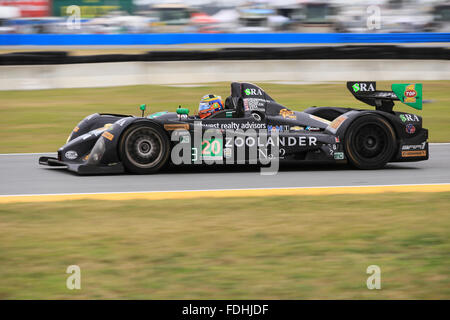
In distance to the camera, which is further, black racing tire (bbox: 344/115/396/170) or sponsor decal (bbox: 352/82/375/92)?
sponsor decal (bbox: 352/82/375/92)

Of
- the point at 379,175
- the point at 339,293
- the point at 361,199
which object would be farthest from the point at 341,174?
the point at 339,293

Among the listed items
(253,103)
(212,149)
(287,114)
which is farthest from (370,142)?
(212,149)

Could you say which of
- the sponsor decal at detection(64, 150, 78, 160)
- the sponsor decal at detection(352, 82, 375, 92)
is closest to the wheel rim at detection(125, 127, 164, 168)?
the sponsor decal at detection(64, 150, 78, 160)

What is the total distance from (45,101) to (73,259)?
13.2 m

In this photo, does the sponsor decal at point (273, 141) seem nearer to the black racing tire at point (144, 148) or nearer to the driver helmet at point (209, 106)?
the driver helmet at point (209, 106)

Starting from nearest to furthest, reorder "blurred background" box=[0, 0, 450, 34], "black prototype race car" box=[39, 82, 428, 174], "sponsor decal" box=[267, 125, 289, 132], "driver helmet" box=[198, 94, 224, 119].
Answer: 1. "black prototype race car" box=[39, 82, 428, 174]
2. "sponsor decal" box=[267, 125, 289, 132]
3. "driver helmet" box=[198, 94, 224, 119]
4. "blurred background" box=[0, 0, 450, 34]

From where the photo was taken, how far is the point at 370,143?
9.15 meters

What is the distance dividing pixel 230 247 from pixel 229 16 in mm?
24219

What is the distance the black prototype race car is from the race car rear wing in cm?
1

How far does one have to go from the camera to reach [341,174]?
891 centimetres

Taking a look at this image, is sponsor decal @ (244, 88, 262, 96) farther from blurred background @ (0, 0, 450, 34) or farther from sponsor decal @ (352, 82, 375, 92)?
blurred background @ (0, 0, 450, 34)

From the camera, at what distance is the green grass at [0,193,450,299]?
14.8ft

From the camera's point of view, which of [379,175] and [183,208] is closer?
[183,208]
